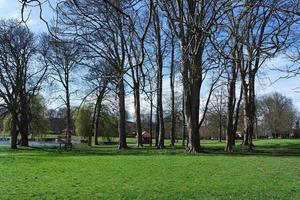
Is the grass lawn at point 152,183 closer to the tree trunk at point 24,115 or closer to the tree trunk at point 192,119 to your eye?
the tree trunk at point 192,119

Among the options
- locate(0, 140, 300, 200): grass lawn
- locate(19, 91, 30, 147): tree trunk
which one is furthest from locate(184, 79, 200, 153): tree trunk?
locate(19, 91, 30, 147): tree trunk

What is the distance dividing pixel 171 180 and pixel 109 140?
56.4 m

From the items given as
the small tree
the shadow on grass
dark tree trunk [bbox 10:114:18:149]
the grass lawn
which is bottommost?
the grass lawn

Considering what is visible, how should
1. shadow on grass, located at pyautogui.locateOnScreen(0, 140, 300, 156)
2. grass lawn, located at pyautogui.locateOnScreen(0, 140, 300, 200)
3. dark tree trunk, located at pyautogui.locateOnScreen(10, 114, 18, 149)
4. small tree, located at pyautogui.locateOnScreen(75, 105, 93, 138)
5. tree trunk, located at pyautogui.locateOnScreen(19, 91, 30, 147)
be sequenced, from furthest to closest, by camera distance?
small tree, located at pyautogui.locateOnScreen(75, 105, 93, 138)
tree trunk, located at pyautogui.locateOnScreen(19, 91, 30, 147)
dark tree trunk, located at pyautogui.locateOnScreen(10, 114, 18, 149)
shadow on grass, located at pyautogui.locateOnScreen(0, 140, 300, 156)
grass lawn, located at pyautogui.locateOnScreen(0, 140, 300, 200)

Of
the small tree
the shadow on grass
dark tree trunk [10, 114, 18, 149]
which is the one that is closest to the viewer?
the shadow on grass

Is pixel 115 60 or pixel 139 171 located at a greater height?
pixel 115 60

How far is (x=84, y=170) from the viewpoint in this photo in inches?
741

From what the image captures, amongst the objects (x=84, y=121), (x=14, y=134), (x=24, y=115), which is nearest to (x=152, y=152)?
(x=14, y=134)

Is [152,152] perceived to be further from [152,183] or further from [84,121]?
[84,121]

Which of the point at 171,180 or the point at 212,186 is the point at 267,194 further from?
the point at 171,180

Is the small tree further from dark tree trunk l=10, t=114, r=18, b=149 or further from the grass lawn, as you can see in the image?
the grass lawn

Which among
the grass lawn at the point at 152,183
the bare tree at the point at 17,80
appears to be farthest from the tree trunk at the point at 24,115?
the grass lawn at the point at 152,183

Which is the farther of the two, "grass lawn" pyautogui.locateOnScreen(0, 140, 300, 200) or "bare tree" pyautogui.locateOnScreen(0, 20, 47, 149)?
"bare tree" pyautogui.locateOnScreen(0, 20, 47, 149)

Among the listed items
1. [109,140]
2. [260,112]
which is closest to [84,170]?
[109,140]
